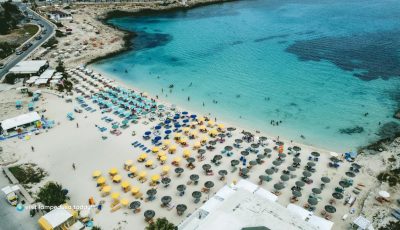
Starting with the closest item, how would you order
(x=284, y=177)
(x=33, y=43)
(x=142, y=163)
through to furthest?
(x=284, y=177) < (x=142, y=163) < (x=33, y=43)

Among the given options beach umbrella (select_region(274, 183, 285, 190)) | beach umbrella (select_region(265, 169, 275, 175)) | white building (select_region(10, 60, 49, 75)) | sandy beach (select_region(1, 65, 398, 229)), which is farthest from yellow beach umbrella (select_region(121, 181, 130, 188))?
white building (select_region(10, 60, 49, 75))

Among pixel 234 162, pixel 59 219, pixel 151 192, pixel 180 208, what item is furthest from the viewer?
pixel 234 162

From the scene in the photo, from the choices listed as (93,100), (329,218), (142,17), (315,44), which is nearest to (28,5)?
(142,17)

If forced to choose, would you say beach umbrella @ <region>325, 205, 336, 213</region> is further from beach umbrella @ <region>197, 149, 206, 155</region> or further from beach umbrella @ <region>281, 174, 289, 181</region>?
beach umbrella @ <region>197, 149, 206, 155</region>

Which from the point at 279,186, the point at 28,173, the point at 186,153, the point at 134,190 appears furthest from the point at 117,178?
the point at 279,186

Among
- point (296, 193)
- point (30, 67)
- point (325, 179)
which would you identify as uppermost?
point (296, 193)

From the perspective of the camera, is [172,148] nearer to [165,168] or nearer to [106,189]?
[165,168]
